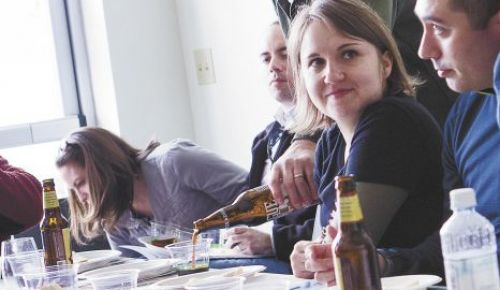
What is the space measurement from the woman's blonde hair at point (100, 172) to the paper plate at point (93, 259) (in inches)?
18.5

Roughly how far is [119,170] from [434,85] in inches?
45.1

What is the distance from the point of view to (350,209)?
115cm

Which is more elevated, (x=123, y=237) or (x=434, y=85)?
(x=434, y=85)

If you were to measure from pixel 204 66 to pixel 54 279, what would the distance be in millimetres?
2107

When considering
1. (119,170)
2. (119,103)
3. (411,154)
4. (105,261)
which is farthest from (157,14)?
(411,154)

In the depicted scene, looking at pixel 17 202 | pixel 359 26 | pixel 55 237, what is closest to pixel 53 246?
pixel 55 237

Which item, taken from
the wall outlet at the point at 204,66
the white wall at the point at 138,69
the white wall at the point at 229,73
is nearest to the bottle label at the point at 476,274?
the white wall at the point at 229,73

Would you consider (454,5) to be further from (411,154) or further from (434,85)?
(434,85)

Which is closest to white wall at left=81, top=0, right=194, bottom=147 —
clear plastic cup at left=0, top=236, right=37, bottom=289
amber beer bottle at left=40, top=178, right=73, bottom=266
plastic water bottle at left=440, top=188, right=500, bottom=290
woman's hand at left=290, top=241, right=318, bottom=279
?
clear plastic cup at left=0, top=236, right=37, bottom=289

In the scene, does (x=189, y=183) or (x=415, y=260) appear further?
(x=189, y=183)

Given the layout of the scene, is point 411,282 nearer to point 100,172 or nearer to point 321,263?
point 321,263

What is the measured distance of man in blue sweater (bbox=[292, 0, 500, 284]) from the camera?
1.42 m

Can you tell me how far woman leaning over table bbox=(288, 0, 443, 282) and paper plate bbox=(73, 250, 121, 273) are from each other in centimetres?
58

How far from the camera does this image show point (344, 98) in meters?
1.81
